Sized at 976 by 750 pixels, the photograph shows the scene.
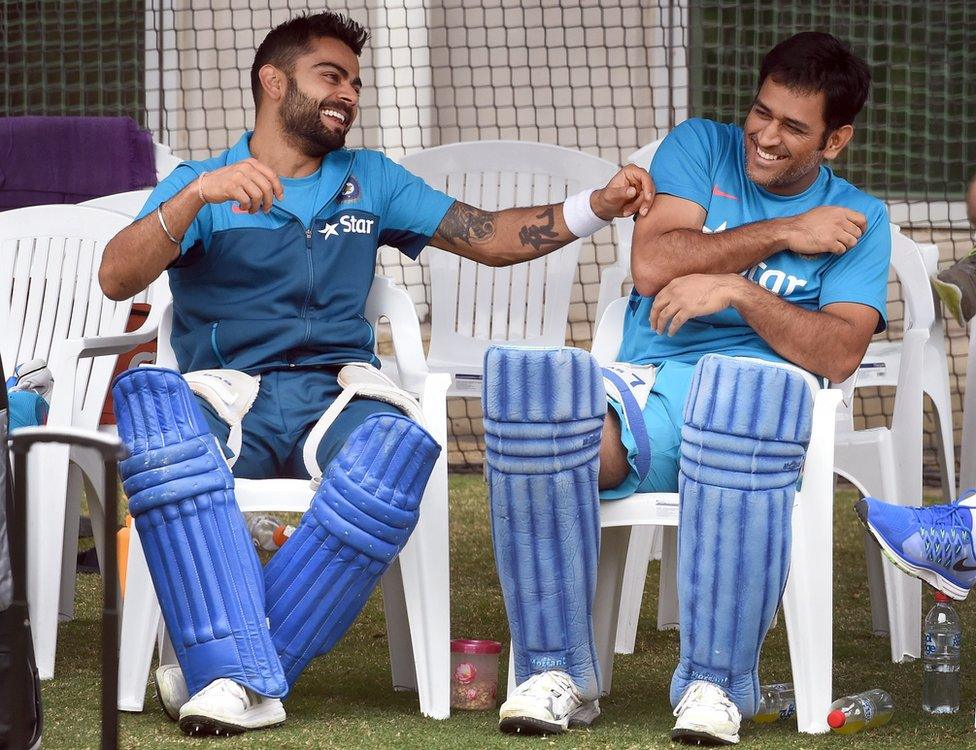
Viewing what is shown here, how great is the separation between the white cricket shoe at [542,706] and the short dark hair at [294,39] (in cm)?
139

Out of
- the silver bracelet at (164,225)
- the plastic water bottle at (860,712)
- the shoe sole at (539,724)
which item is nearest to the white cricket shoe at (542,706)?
the shoe sole at (539,724)

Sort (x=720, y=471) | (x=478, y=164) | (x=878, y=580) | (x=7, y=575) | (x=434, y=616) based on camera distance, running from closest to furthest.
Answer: (x=7, y=575)
(x=720, y=471)
(x=434, y=616)
(x=878, y=580)
(x=478, y=164)

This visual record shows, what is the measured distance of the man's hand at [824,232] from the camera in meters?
2.77

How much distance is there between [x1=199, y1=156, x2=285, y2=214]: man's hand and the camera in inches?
103

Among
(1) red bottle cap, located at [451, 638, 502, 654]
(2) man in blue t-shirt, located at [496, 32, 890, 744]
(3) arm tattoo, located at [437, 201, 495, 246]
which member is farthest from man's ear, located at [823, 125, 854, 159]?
(1) red bottle cap, located at [451, 638, 502, 654]

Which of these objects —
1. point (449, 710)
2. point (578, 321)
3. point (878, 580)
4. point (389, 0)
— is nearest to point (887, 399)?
point (578, 321)

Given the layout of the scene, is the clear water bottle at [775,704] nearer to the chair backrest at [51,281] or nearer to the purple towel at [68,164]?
the chair backrest at [51,281]

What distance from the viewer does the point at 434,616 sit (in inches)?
102

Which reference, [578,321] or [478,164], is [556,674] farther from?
[578,321]

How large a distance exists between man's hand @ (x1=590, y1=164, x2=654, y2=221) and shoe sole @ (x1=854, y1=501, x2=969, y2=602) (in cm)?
79

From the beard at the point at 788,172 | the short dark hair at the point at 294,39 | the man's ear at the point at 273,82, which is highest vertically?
the short dark hair at the point at 294,39

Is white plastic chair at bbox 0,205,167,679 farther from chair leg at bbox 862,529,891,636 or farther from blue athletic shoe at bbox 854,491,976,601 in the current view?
chair leg at bbox 862,529,891,636

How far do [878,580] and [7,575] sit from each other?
203 cm

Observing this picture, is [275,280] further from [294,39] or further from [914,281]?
[914,281]
